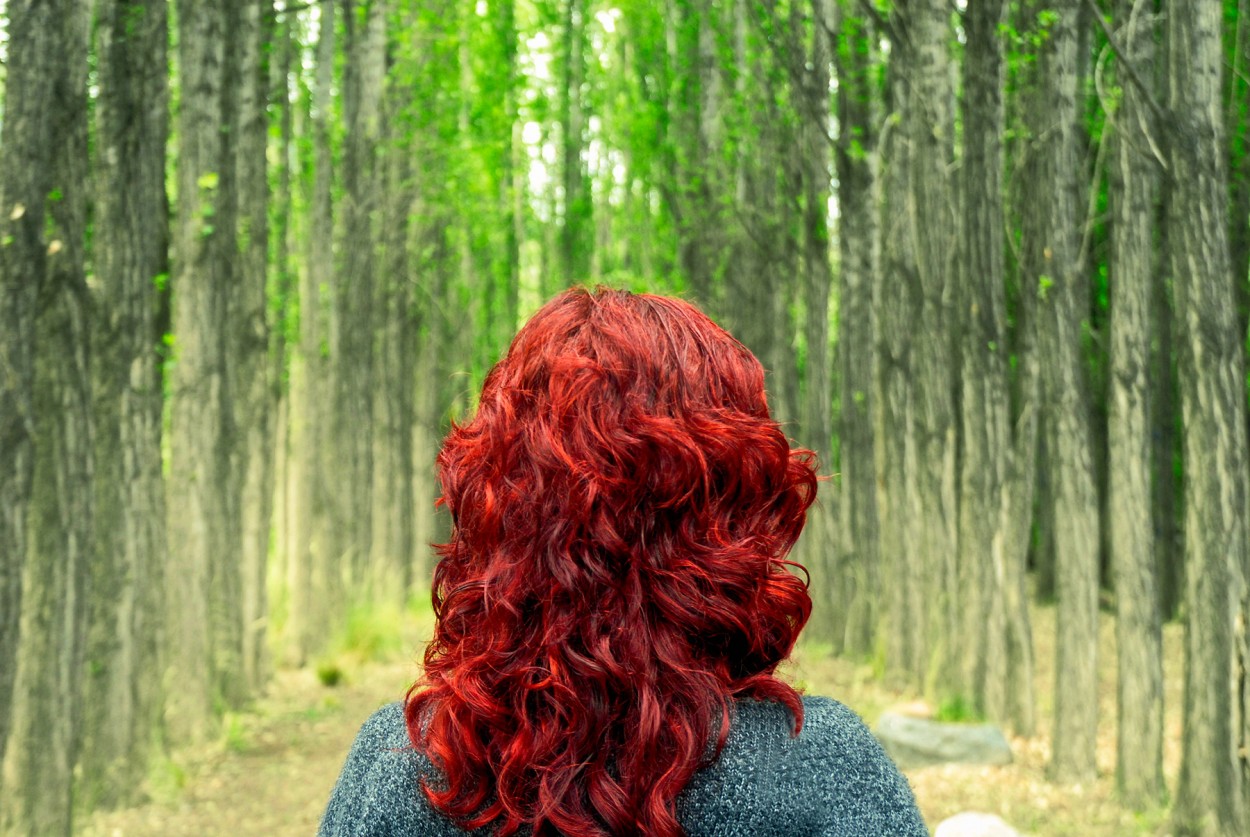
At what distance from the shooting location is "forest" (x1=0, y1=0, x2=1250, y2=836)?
245 inches

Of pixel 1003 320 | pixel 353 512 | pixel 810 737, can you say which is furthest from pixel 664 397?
pixel 353 512

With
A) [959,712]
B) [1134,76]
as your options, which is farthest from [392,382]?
[1134,76]

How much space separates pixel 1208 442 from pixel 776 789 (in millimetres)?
5389

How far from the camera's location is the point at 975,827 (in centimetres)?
620

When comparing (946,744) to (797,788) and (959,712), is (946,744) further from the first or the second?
(797,788)

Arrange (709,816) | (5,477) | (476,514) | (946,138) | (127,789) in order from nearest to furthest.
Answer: (709,816) → (476,514) → (5,477) → (127,789) → (946,138)

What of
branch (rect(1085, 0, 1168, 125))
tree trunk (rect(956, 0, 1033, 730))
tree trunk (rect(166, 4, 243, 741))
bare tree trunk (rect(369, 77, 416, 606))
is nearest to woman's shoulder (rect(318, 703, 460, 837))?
branch (rect(1085, 0, 1168, 125))

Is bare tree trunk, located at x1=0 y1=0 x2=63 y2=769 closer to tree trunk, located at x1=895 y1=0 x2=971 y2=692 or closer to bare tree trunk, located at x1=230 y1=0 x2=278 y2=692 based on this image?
bare tree trunk, located at x1=230 y1=0 x2=278 y2=692

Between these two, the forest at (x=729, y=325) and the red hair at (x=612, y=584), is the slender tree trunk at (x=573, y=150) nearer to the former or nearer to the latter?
the forest at (x=729, y=325)

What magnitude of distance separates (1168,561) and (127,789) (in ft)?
38.5

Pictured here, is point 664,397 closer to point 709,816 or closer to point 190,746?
point 709,816

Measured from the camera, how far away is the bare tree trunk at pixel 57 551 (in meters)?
6.12

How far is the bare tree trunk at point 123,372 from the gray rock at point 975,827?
4.76 meters

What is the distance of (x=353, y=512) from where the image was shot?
45.7ft
